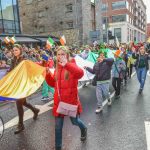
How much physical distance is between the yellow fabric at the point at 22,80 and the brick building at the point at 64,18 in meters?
34.0

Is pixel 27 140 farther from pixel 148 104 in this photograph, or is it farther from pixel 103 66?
pixel 148 104

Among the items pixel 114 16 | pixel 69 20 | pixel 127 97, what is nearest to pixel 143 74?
pixel 127 97

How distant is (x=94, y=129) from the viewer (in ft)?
19.8

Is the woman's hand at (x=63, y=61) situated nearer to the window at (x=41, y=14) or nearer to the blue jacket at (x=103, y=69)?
the blue jacket at (x=103, y=69)

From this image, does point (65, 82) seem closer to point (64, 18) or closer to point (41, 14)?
point (64, 18)

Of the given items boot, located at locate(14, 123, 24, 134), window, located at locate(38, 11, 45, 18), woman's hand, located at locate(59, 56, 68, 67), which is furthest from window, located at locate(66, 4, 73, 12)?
woman's hand, located at locate(59, 56, 68, 67)

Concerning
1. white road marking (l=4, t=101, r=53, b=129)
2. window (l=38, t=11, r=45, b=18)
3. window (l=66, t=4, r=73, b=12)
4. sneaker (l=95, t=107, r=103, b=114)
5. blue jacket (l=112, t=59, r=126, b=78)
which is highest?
window (l=66, t=4, r=73, b=12)

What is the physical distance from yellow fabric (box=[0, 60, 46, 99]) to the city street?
98 centimetres

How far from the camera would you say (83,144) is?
203 inches

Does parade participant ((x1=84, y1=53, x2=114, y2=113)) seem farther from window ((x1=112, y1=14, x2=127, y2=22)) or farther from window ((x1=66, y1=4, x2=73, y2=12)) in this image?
window ((x1=112, y1=14, x2=127, y2=22))

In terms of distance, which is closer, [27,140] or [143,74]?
[27,140]

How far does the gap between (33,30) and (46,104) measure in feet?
127

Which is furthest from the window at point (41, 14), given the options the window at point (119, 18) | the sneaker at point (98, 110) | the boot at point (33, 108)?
the boot at point (33, 108)

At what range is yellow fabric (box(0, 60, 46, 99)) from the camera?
5.32m
